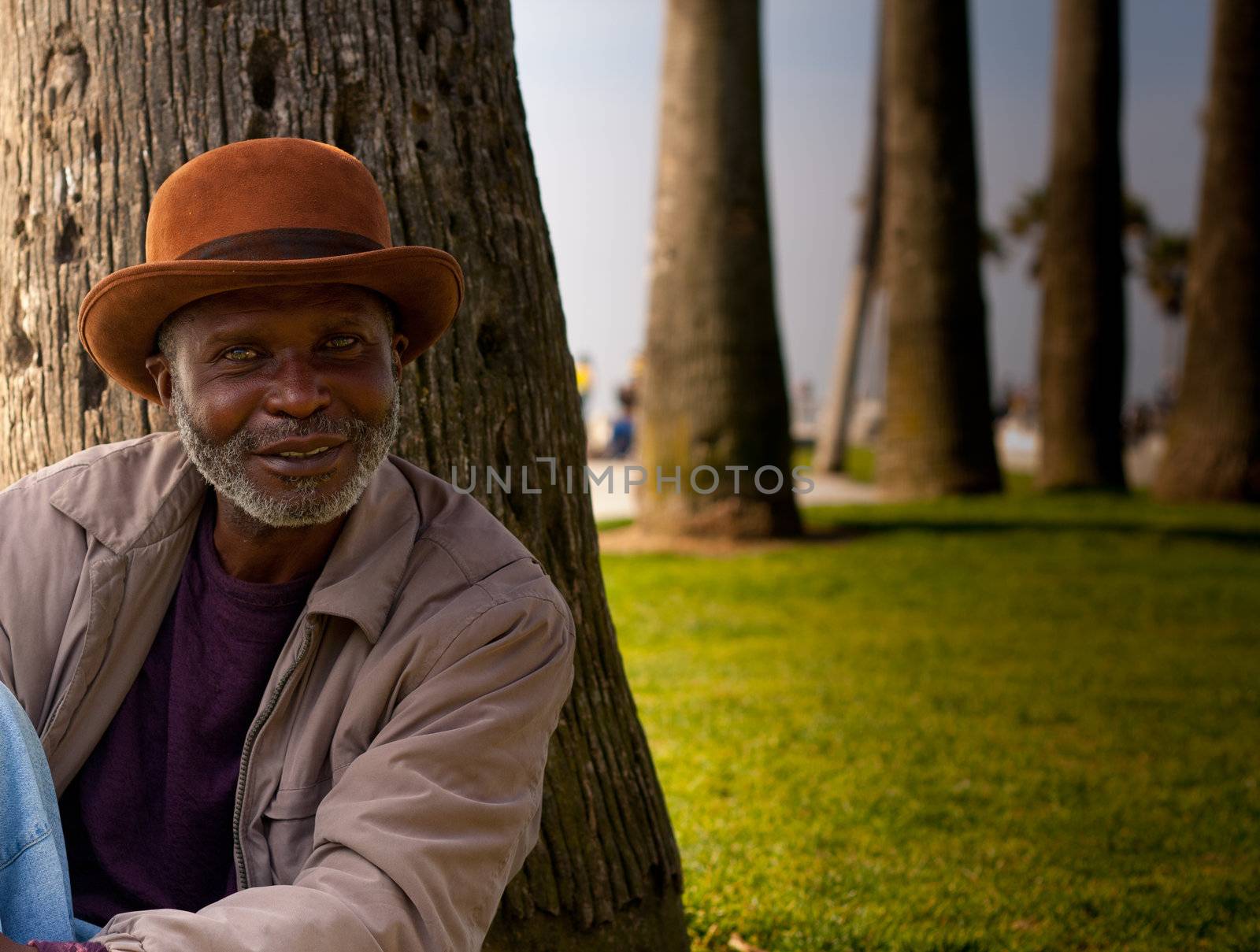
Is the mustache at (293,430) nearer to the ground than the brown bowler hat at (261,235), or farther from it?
nearer to the ground

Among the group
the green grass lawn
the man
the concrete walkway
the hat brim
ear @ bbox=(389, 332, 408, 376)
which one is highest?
the hat brim

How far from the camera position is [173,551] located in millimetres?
2324

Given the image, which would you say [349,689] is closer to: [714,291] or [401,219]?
[401,219]

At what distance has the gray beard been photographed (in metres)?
2.23

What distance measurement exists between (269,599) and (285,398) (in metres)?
0.35

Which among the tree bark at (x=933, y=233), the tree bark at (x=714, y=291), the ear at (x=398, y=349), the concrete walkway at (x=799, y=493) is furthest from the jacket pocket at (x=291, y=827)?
the tree bark at (x=933, y=233)

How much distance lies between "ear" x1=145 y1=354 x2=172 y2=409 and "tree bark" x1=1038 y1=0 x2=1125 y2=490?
43.0ft

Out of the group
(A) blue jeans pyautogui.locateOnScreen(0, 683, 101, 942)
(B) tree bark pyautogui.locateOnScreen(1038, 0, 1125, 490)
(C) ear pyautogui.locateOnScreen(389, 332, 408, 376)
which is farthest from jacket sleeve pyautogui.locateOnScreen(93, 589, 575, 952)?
(B) tree bark pyautogui.locateOnScreen(1038, 0, 1125, 490)

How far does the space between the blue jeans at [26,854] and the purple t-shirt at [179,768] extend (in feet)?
0.98

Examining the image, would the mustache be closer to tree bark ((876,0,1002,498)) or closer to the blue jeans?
the blue jeans

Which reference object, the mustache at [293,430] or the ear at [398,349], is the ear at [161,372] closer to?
the mustache at [293,430]

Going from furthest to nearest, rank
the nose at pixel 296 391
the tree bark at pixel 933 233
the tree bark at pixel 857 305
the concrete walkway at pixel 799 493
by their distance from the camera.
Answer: the tree bark at pixel 857 305 → the concrete walkway at pixel 799 493 → the tree bark at pixel 933 233 → the nose at pixel 296 391

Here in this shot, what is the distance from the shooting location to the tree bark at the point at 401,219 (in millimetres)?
2773

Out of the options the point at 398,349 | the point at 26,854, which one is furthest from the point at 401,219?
the point at 26,854
